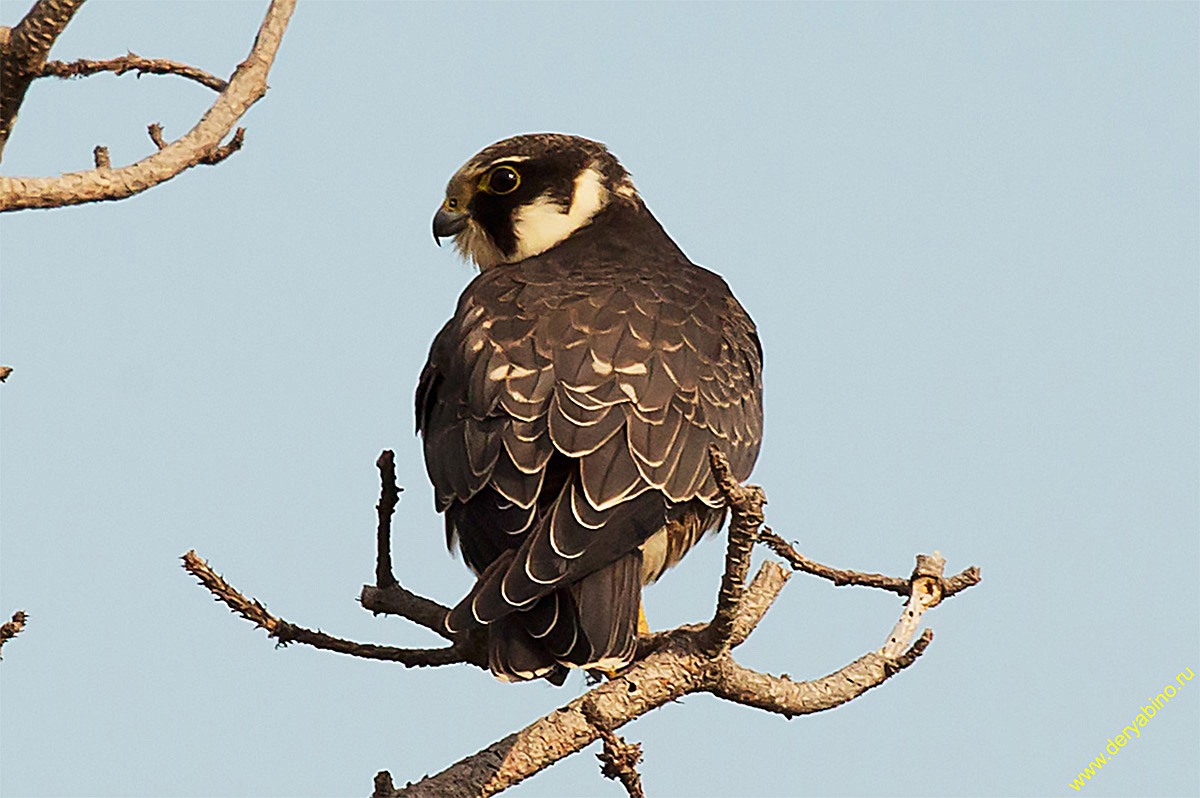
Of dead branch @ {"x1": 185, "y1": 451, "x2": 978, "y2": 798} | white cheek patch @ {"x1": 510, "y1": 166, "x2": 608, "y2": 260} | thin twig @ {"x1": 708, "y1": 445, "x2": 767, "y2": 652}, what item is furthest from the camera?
white cheek patch @ {"x1": 510, "y1": 166, "x2": 608, "y2": 260}

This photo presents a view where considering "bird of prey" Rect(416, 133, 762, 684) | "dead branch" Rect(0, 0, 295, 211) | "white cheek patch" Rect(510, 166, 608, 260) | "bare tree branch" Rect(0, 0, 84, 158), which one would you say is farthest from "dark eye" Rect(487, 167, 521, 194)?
"bare tree branch" Rect(0, 0, 84, 158)

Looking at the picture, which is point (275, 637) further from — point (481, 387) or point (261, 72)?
point (261, 72)

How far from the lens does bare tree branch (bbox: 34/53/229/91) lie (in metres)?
3.66

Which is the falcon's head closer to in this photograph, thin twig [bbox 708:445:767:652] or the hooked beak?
the hooked beak

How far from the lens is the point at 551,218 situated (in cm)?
667

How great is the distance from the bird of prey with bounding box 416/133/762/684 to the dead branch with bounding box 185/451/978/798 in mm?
208

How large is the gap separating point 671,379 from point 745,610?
123 cm

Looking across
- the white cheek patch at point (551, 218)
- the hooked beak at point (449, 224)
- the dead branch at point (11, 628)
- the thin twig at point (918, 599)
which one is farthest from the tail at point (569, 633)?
the hooked beak at point (449, 224)

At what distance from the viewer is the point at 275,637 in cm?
458

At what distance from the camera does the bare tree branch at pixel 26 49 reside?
352 cm

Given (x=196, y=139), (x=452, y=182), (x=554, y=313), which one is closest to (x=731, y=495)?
(x=196, y=139)

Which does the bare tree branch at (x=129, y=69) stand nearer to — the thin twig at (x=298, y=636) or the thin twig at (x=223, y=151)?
the thin twig at (x=223, y=151)

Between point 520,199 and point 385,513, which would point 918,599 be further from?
point 520,199

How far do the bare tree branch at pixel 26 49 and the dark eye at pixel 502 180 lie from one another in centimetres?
321
